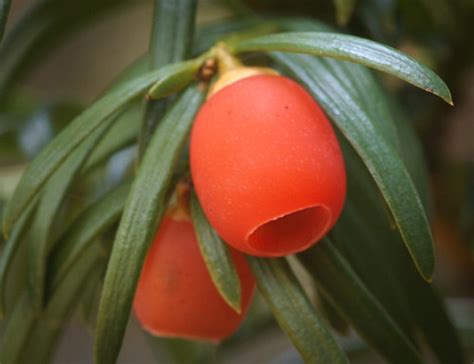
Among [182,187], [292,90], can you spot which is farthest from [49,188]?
[292,90]

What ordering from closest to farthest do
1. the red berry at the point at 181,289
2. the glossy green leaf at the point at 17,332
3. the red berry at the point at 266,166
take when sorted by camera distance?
the red berry at the point at 266,166 → the red berry at the point at 181,289 → the glossy green leaf at the point at 17,332

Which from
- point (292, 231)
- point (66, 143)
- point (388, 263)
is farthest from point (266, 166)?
point (388, 263)

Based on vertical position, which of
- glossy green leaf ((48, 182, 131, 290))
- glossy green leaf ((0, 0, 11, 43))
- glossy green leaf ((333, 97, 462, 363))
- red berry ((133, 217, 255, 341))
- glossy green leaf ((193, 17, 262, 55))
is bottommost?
glossy green leaf ((333, 97, 462, 363))

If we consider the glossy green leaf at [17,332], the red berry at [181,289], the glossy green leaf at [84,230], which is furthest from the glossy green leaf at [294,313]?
the glossy green leaf at [17,332]

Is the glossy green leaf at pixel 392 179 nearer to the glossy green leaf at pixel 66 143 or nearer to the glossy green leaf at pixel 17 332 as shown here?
the glossy green leaf at pixel 66 143

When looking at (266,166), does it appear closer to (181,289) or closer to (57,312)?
(181,289)

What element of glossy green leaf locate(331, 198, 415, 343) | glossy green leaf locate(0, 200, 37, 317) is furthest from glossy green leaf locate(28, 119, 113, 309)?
glossy green leaf locate(331, 198, 415, 343)

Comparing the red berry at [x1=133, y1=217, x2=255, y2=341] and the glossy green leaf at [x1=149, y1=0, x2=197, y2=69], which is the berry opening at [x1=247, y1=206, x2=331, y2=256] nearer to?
the red berry at [x1=133, y1=217, x2=255, y2=341]
